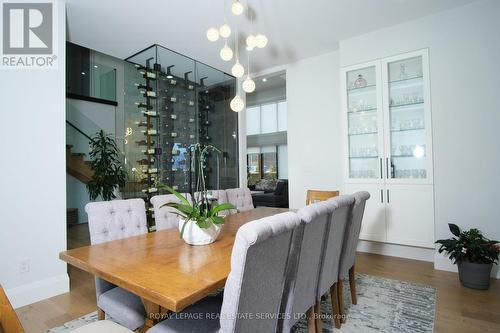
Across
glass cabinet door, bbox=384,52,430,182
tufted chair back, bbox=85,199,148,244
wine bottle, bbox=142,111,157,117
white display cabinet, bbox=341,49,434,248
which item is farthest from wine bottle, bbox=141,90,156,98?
glass cabinet door, bbox=384,52,430,182

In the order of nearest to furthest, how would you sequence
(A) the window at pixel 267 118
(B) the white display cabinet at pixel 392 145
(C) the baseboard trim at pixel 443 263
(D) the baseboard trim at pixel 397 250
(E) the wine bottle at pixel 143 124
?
(C) the baseboard trim at pixel 443 263 < (B) the white display cabinet at pixel 392 145 < (D) the baseboard trim at pixel 397 250 < (E) the wine bottle at pixel 143 124 < (A) the window at pixel 267 118

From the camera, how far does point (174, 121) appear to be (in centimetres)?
419

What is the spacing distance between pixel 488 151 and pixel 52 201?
4.35 metres

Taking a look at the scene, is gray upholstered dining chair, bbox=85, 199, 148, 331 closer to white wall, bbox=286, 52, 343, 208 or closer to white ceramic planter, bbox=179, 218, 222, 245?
white ceramic planter, bbox=179, 218, 222, 245

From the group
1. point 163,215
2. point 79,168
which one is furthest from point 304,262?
point 79,168

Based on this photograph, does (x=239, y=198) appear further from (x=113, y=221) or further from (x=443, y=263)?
(x=443, y=263)

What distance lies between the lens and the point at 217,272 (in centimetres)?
113

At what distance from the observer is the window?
8570mm

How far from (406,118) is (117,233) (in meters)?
3.33

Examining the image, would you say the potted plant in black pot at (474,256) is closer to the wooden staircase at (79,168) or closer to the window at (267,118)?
the wooden staircase at (79,168)

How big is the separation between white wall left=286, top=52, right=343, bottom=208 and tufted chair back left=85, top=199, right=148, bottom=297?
279 cm

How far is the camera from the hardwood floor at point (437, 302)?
74.2 inches

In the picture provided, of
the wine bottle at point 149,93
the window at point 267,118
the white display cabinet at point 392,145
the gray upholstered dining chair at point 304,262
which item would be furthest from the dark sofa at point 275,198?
the gray upholstered dining chair at point 304,262

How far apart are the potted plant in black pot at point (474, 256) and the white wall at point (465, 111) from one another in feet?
0.92
